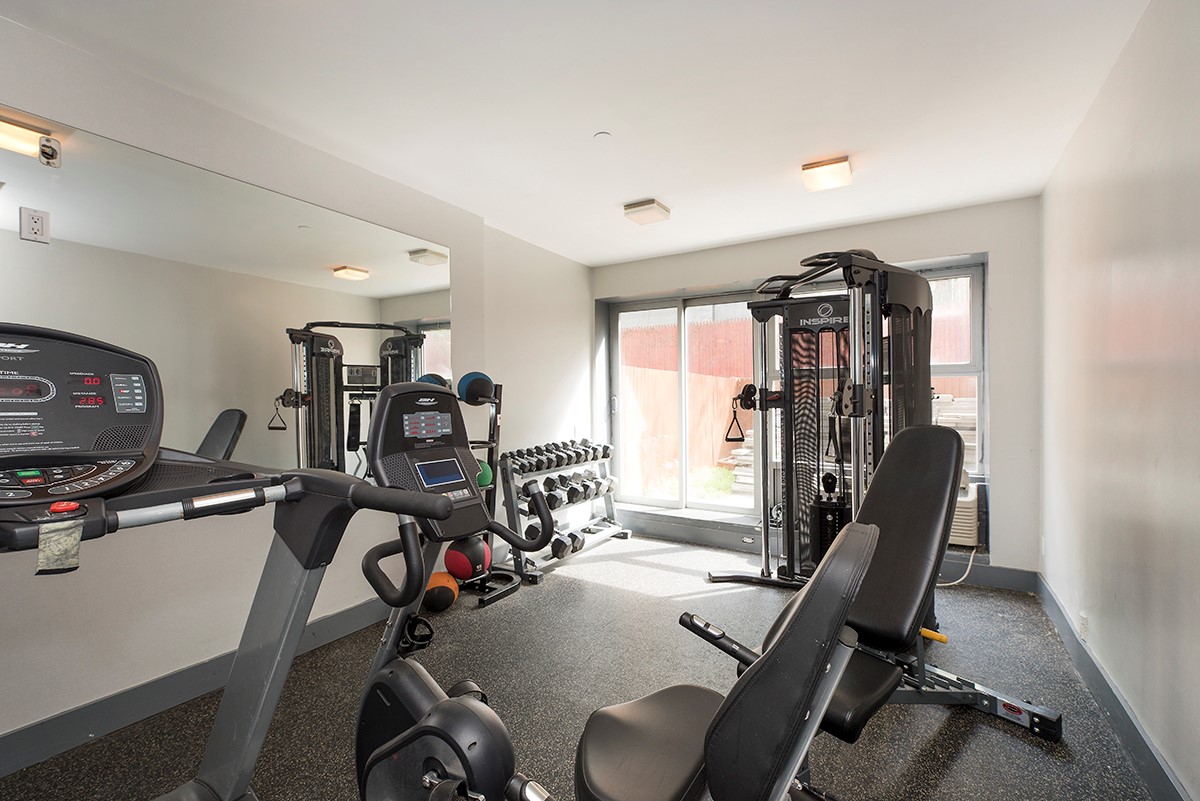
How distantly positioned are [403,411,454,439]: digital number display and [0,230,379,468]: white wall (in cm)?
132

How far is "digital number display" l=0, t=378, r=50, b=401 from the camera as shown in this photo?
1.08 m

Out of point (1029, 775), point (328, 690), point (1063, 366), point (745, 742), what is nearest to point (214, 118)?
point (328, 690)

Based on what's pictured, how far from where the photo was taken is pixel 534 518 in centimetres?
407

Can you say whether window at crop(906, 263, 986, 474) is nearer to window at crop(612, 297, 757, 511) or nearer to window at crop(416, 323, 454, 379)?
window at crop(612, 297, 757, 511)

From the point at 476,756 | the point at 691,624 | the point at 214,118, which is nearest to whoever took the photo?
the point at 476,756

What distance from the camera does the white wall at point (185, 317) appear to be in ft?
6.30

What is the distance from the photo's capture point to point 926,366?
9.43 feet

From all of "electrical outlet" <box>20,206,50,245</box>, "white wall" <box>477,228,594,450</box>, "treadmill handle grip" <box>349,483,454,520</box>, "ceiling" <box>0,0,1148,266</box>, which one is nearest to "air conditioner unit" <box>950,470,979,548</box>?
"ceiling" <box>0,0,1148,266</box>

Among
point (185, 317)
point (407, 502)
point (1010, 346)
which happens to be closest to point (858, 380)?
point (1010, 346)

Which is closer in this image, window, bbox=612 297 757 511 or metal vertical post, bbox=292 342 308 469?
metal vertical post, bbox=292 342 308 469

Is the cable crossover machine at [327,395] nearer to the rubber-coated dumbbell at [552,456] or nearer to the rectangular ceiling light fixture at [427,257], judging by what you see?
the rectangular ceiling light fixture at [427,257]

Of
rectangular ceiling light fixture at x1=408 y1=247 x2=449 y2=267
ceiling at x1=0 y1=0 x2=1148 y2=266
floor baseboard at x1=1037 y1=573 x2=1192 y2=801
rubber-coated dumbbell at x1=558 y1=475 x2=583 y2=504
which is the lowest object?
floor baseboard at x1=1037 y1=573 x2=1192 y2=801

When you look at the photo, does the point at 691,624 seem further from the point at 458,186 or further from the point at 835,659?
the point at 458,186

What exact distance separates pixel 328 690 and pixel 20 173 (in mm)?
2201
